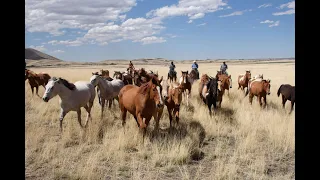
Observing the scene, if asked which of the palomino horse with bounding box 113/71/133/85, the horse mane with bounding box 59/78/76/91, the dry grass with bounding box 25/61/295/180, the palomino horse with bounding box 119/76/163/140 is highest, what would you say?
the palomino horse with bounding box 113/71/133/85

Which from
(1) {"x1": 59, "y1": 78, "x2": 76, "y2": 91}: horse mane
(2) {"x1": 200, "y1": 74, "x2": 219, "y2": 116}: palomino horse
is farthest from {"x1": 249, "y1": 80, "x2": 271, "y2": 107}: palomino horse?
(1) {"x1": 59, "y1": 78, "x2": 76, "y2": 91}: horse mane

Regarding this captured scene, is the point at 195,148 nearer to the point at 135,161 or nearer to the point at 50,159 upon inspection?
the point at 135,161

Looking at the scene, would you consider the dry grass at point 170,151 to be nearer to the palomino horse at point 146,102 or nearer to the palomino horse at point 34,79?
the palomino horse at point 146,102

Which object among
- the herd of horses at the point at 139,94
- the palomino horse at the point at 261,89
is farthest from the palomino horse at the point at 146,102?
the palomino horse at the point at 261,89

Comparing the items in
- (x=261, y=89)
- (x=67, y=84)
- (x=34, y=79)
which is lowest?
(x=261, y=89)

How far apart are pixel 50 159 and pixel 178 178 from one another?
3243 mm

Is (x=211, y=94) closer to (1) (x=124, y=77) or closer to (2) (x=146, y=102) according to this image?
(2) (x=146, y=102)

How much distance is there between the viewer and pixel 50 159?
6688 millimetres

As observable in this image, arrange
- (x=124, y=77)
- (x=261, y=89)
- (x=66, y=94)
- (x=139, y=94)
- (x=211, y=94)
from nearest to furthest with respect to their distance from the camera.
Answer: (x=139, y=94), (x=66, y=94), (x=211, y=94), (x=261, y=89), (x=124, y=77)

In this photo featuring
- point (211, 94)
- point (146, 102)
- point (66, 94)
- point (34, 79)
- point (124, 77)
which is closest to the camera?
point (146, 102)

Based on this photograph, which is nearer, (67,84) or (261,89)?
(67,84)

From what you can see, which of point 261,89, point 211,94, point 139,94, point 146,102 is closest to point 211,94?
point 211,94

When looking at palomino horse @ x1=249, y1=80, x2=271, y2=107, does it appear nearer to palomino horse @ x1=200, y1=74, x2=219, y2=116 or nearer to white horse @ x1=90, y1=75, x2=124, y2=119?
palomino horse @ x1=200, y1=74, x2=219, y2=116
